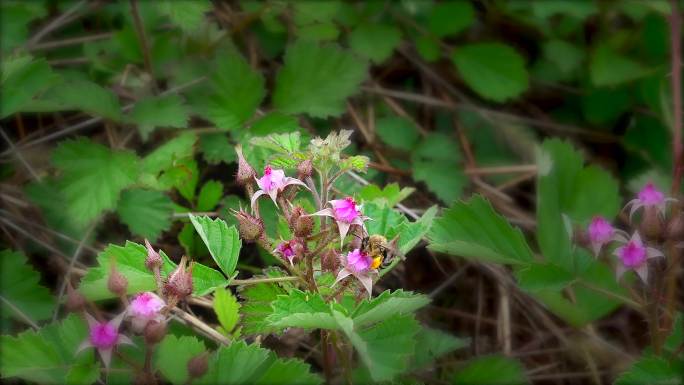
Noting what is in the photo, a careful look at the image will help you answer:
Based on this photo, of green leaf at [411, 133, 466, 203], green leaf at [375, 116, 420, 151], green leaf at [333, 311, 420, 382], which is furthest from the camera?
green leaf at [375, 116, 420, 151]

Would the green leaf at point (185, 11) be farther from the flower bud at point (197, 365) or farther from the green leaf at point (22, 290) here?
the flower bud at point (197, 365)

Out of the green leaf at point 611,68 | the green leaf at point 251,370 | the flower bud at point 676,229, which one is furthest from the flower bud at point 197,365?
the green leaf at point 611,68

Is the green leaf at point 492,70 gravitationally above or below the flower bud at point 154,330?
above

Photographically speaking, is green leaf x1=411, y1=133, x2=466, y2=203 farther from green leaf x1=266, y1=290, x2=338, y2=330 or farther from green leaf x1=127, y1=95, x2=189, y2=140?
green leaf x1=266, y1=290, x2=338, y2=330

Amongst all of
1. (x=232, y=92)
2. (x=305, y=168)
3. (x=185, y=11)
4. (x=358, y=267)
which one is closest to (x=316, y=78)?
(x=232, y=92)

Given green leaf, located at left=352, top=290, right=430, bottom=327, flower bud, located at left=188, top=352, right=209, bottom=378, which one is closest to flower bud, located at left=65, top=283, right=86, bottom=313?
flower bud, located at left=188, top=352, right=209, bottom=378

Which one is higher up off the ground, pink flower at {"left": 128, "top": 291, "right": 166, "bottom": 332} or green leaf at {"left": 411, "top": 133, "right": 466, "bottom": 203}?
pink flower at {"left": 128, "top": 291, "right": 166, "bottom": 332}

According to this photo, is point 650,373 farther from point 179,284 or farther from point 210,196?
point 210,196

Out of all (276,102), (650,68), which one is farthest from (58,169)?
(650,68)
